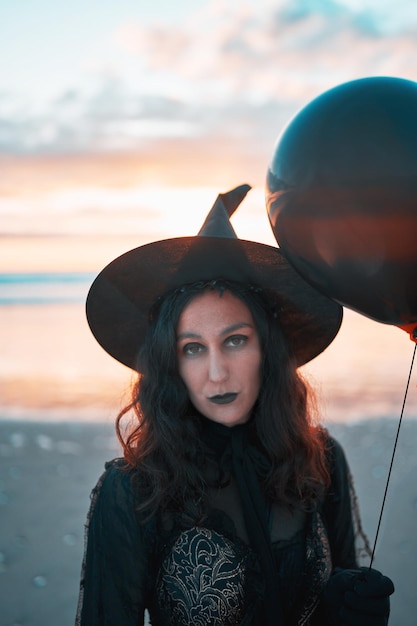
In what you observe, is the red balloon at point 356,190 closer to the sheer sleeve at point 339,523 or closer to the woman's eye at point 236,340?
the woman's eye at point 236,340

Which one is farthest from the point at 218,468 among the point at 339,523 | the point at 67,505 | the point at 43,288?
the point at 43,288

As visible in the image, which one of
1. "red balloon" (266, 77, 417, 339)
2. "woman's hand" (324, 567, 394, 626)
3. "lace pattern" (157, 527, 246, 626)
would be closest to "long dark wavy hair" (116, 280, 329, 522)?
"lace pattern" (157, 527, 246, 626)

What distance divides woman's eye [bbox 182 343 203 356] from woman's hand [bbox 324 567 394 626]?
2.81ft

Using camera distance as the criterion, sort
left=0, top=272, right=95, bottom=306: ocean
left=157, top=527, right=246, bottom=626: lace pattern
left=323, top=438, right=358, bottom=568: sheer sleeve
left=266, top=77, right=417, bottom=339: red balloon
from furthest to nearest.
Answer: left=0, top=272, right=95, bottom=306: ocean < left=323, top=438, right=358, bottom=568: sheer sleeve < left=157, top=527, right=246, bottom=626: lace pattern < left=266, top=77, right=417, bottom=339: red balloon

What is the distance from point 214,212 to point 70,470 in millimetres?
4468

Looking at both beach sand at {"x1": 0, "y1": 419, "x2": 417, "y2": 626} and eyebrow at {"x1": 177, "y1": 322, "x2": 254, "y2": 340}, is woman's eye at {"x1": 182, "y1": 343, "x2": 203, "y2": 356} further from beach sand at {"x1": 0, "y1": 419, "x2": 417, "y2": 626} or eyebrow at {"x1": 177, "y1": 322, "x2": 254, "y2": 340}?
beach sand at {"x1": 0, "y1": 419, "x2": 417, "y2": 626}

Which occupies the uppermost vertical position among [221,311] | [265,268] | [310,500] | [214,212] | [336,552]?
[214,212]

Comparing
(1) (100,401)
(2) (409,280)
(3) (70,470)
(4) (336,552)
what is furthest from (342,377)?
(2) (409,280)

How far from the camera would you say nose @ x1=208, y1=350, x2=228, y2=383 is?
2.26m

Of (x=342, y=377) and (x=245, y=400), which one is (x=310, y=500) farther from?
(x=342, y=377)

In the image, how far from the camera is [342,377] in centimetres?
929

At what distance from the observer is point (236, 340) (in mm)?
2367

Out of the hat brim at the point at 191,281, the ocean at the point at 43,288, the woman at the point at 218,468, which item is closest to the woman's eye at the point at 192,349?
the woman at the point at 218,468

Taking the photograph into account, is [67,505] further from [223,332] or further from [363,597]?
[363,597]
